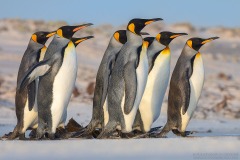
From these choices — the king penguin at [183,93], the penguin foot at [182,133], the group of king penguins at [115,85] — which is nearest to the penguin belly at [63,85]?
the group of king penguins at [115,85]

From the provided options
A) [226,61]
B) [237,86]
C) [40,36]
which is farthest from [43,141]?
[226,61]

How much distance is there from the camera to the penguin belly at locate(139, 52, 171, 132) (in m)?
9.65

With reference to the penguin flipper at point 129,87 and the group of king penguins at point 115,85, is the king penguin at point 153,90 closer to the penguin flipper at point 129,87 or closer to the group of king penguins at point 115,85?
Answer: the group of king penguins at point 115,85

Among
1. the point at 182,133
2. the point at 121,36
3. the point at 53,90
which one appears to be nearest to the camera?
the point at 53,90

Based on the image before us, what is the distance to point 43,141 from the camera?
27.6ft

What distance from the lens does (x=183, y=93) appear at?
373 inches

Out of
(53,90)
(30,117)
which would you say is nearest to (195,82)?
(53,90)

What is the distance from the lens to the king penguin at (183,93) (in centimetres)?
952

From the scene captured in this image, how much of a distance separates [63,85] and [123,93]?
671 millimetres

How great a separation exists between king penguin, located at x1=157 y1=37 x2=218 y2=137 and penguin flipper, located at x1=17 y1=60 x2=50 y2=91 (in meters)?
1.66

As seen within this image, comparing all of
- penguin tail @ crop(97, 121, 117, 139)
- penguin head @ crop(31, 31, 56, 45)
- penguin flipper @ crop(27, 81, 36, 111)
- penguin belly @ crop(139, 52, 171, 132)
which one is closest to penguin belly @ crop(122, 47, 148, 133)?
penguin tail @ crop(97, 121, 117, 139)

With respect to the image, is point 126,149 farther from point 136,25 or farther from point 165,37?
point 165,37

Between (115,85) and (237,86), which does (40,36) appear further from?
(237,86)

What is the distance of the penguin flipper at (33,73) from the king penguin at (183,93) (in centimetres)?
166
